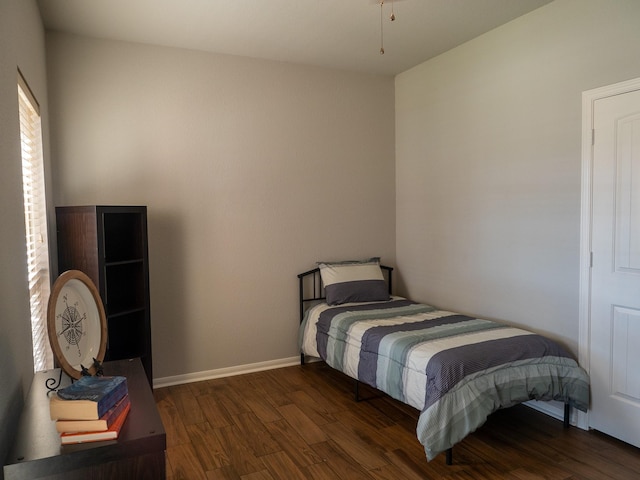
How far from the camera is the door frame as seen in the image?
278cm

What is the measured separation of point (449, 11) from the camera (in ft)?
9.96

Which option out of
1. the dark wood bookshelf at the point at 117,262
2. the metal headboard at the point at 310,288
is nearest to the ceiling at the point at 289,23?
the dark wood bookshelf at the point at 117,262

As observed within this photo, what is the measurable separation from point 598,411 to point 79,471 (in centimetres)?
282

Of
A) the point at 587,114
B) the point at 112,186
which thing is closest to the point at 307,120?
the point at 112,186

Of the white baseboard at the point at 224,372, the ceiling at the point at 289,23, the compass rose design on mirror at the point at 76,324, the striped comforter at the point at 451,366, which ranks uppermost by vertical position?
the ceiling at the point at 289,23

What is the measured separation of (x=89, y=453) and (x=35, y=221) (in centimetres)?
177

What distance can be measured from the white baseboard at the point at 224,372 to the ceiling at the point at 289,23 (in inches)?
103

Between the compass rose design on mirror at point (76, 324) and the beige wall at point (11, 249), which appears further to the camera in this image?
the compass rose design on mirror at point (76, 324)

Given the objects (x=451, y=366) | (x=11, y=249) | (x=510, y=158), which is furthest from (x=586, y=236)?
(x=11, y=249)

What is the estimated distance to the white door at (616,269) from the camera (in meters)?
2.60

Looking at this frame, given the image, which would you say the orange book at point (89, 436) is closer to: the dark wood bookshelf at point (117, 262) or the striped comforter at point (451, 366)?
the striped comforter at point (451, 366)

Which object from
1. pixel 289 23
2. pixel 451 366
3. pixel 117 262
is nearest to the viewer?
pixel 451 366

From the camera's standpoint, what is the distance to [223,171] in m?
3.81

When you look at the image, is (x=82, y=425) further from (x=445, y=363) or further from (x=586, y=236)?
(x=586, y=236)
